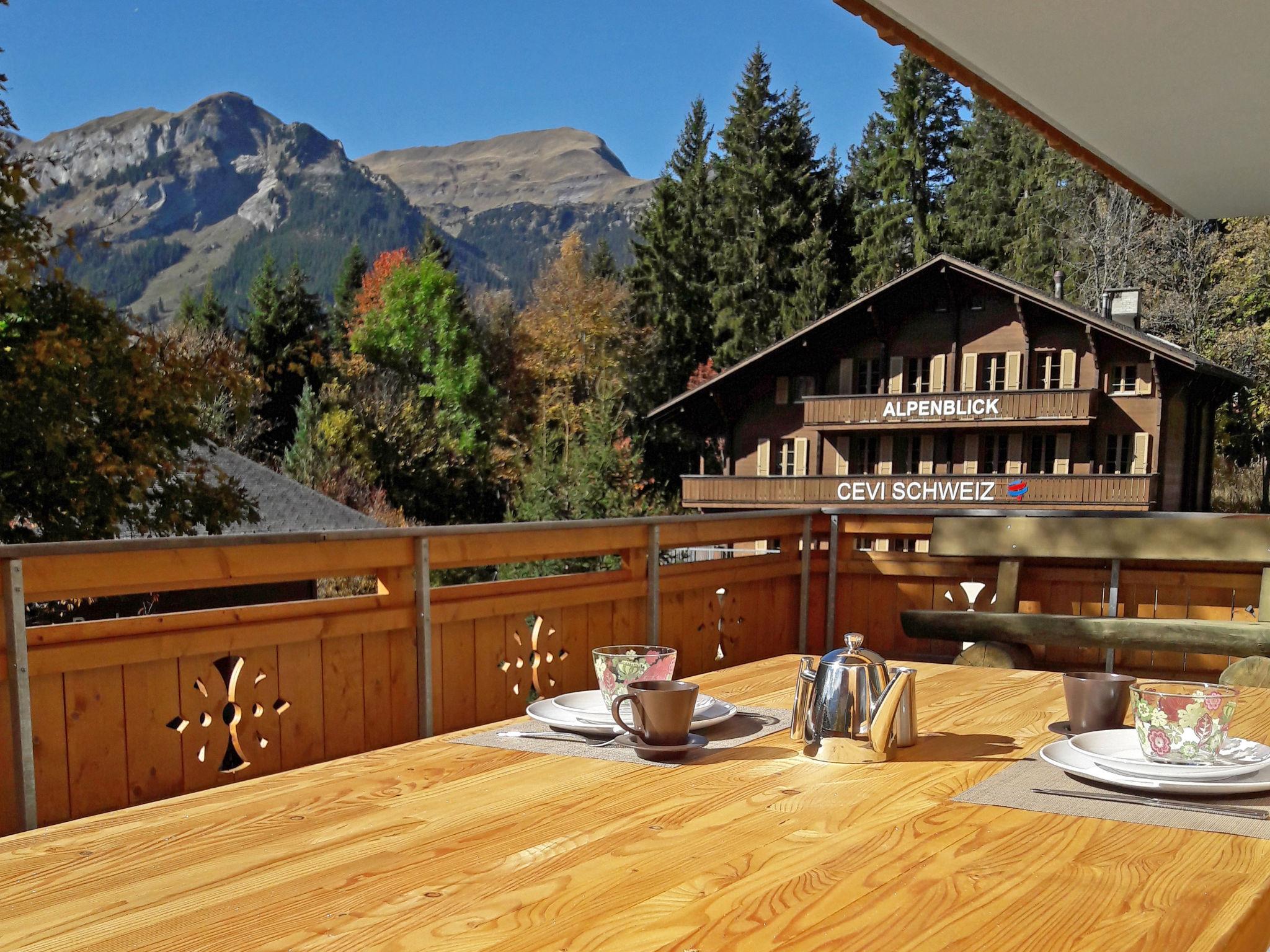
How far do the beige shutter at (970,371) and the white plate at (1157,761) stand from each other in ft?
80.0

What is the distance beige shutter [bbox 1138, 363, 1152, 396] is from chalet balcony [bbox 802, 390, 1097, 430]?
1114 mm

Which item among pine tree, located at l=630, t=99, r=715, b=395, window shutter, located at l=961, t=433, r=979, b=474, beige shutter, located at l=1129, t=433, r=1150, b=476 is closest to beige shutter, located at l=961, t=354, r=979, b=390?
window shutter, located at l=961, t=433, r=979, b=474

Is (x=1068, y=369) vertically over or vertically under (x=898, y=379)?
over

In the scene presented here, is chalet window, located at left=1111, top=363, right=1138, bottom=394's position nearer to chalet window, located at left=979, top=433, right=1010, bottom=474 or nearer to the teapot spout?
chalet window, located at left=979, top=433, right=1010, bottom=474

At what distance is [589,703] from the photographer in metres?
1.95

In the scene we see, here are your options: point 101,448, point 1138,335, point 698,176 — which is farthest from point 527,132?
point 101,448

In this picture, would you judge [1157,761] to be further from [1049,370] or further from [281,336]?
[281,336]

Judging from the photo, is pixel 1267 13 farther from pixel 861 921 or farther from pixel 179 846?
pixel 179 846

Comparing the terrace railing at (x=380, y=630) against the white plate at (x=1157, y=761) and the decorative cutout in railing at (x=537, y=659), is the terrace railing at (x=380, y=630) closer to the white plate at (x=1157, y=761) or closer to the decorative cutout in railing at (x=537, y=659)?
the decorative cutout in railing at (x=537, y=659)

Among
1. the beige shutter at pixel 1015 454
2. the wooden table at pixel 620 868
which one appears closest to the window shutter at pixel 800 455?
the beige shutter at pixel 1015 454

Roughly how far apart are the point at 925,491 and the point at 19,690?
72.8 feet

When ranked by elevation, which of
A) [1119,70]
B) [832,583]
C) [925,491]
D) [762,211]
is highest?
[762,211]

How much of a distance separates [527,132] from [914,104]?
348 ft

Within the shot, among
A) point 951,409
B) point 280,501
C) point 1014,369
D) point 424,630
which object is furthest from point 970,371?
point 424,630
